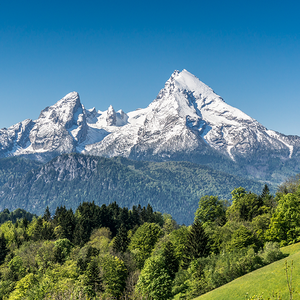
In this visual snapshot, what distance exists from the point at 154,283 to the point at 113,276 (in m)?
12.1

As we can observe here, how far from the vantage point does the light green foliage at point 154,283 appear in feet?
209

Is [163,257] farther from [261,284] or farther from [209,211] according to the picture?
[209,211]

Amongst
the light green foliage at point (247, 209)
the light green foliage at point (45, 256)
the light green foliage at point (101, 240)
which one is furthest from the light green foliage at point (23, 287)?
the light green foliage at point (247, 209)

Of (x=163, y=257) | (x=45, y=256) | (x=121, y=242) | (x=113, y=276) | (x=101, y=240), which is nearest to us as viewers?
(x=113, y=276)

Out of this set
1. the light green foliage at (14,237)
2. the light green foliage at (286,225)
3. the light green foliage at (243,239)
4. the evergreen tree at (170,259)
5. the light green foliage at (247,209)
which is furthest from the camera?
the light green foliage at (14,237)

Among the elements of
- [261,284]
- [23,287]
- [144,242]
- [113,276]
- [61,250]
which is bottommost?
[261,284]

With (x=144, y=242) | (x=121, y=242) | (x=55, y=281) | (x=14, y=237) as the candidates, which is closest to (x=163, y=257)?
(x=55, y=281)

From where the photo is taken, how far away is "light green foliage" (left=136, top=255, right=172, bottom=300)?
209 feet

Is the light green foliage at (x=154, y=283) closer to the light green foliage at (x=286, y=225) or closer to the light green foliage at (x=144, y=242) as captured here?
the light green foliage at (x=144, y=242)

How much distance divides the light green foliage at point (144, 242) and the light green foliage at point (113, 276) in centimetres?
1489

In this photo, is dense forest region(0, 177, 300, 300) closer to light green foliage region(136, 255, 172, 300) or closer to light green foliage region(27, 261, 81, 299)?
light green foliage region(136, 255, 172, 300)

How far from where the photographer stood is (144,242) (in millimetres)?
99062

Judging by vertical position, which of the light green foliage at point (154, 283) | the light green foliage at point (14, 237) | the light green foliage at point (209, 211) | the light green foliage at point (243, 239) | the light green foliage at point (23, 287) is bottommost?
the light green foliage at point (154, 283)

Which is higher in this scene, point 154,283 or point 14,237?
point 14,237
